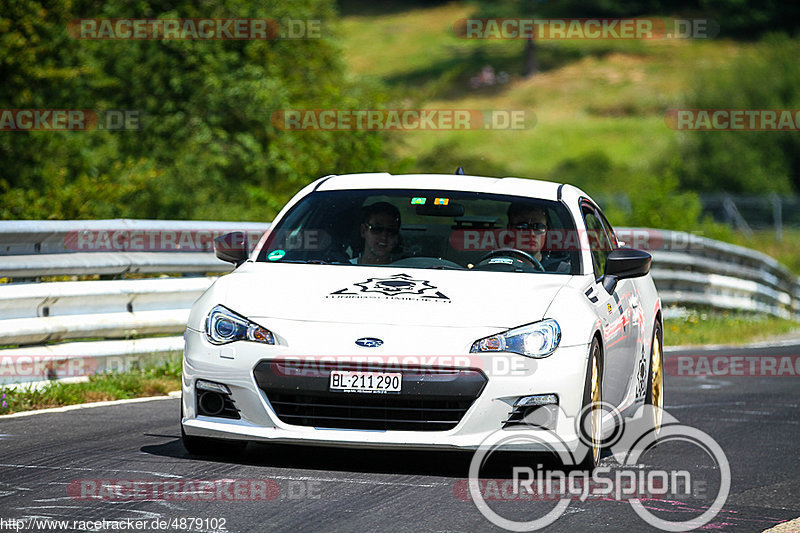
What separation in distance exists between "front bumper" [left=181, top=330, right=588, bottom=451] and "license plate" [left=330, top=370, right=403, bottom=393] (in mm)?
52

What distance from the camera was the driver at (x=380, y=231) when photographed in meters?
7.71

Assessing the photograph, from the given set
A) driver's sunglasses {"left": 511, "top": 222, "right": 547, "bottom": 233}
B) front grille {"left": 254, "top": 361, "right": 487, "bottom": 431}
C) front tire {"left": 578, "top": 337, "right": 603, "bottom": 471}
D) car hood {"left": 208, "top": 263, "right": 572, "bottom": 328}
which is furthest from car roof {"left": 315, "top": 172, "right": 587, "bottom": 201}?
front grille {"left": 254, "top": 361, "right": 487, "bottom": 431}

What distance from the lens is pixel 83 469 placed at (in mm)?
6430

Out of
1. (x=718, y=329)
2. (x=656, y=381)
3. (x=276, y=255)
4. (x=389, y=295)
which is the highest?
(x=276, y=255)

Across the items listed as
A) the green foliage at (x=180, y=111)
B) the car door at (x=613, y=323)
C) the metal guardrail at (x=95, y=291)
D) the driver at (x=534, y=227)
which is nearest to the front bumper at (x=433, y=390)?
the car door at (x=613, y=323)

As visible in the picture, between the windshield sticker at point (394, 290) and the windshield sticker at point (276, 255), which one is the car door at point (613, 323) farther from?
the windshield sticker at point (276, 255)

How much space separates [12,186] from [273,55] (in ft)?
19.5

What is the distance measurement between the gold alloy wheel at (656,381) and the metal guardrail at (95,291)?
3654 millimetres

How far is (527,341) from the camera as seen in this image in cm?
642

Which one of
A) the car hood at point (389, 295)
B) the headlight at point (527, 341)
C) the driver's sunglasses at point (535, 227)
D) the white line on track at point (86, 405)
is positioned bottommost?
the white line on track at point (86, 405)

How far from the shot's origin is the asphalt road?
544 centimetres

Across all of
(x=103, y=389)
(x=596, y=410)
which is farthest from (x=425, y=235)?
(x=103, y=389)

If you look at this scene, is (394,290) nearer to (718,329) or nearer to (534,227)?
(534,227)

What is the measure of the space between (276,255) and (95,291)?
2.47 meters
